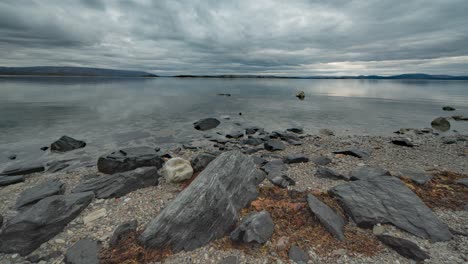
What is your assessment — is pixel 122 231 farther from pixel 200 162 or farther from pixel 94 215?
pixel 200 162

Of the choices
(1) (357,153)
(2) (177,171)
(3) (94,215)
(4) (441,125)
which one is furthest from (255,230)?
(4) (441,125)

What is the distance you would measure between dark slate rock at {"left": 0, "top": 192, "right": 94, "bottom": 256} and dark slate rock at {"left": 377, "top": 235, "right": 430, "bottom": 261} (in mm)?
9746

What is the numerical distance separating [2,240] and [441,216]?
13415 millimetres

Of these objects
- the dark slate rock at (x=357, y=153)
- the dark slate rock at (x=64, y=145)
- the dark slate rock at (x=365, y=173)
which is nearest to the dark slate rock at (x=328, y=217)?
the dark slate rock at (x=365, y=173)

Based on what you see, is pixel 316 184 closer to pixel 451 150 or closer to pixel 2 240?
pixel 2 240

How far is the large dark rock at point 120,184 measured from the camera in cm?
905

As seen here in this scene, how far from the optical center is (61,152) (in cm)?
1708

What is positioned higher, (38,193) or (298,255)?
(298,255)

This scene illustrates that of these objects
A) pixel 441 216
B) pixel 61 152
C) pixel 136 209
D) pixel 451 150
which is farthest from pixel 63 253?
pixel 451 150

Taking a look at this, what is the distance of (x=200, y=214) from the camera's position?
6.37m

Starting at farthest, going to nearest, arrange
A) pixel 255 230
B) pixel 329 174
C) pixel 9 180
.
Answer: pixel 9 180 < pixel 329 174 < pixel 255 230

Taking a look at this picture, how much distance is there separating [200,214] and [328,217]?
408 centimetres

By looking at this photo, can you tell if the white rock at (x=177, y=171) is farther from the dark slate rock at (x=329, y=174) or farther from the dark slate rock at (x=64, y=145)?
the dark slate rock at (x=64, y=145)

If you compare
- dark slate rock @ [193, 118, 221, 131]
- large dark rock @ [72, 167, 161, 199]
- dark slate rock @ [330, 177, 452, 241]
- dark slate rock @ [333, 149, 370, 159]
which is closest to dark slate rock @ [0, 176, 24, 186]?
large dark rock @ [72, 167, 161, 199]
